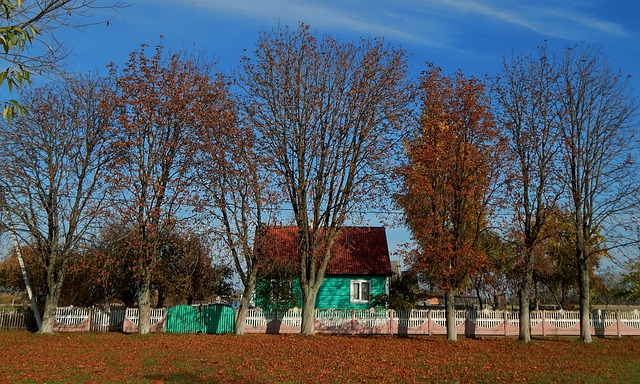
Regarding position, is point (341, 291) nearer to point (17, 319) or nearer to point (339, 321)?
point (339, 321)

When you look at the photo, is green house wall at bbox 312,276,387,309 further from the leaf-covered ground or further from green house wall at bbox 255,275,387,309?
the leaf-covered ground

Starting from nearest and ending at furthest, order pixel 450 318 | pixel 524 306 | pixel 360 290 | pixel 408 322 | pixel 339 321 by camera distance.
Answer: pixel 450 318 → pixel 524 306 → pixel 408 322 → pixel 339 321 → pixel 360 290

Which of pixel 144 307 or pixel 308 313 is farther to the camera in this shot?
pixel 144 307

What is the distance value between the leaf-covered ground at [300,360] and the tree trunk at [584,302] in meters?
1.26

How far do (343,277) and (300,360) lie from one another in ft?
54.2

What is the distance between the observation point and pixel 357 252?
3272 centimetres

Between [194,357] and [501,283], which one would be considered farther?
[501,283]

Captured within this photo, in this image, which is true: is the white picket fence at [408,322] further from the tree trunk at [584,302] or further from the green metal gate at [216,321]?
the tree trunk at [584,302]

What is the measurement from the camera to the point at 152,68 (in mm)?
22812

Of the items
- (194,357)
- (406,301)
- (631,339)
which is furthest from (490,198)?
(194,357)

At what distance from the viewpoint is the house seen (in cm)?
2816

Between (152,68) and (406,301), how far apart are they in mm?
16620

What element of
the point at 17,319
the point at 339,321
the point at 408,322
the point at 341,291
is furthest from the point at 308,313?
the point at 17,319

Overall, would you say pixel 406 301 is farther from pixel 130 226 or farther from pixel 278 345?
pixel 130 226
